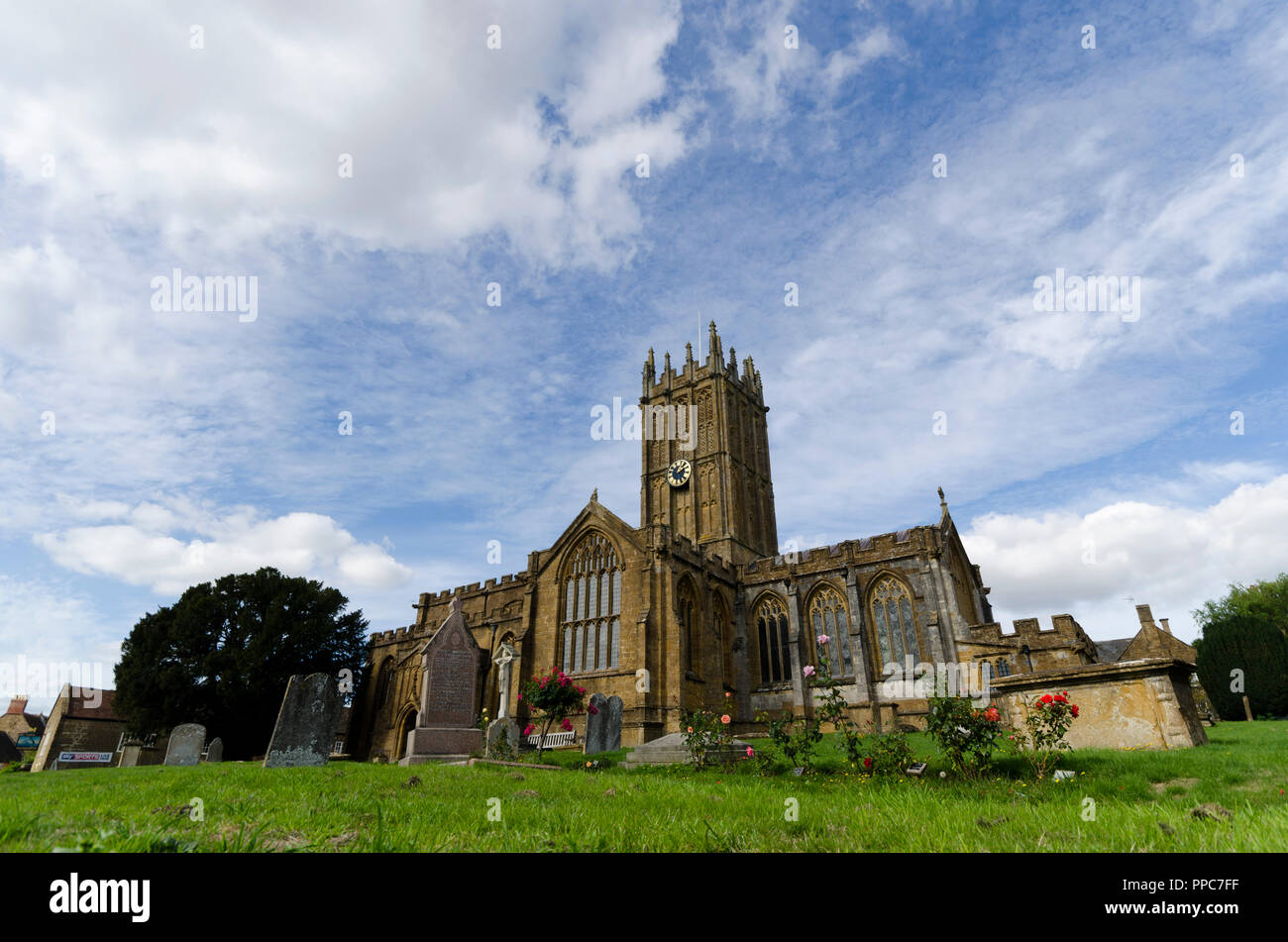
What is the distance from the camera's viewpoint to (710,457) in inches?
Answer: 1689

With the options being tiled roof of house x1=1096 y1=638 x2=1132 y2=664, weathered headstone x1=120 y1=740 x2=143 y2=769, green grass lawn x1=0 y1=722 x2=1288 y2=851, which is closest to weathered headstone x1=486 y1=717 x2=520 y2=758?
green grass lawn x1=0 y1=722 x2=1288 y2=851

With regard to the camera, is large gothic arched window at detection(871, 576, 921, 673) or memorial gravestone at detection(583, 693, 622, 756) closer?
memorial gravestone at detection(583, 693, 622, 756)

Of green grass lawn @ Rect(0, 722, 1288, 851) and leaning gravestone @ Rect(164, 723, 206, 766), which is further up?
green grass lawn @ Rect(0, 722, 1288, 851)

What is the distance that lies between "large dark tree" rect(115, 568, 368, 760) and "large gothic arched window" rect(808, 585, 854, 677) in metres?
26.4

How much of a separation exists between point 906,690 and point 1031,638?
17.9 ft

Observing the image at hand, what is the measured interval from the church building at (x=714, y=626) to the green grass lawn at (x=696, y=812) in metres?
16.3

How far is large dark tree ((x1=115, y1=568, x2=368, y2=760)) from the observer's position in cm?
3119

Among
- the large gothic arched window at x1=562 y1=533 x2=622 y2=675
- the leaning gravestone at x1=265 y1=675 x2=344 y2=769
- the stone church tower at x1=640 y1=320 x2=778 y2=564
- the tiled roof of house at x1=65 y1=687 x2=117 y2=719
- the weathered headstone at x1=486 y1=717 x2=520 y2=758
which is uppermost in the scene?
the stone church tower at x1=640 y1=320 x2=778 y2=564

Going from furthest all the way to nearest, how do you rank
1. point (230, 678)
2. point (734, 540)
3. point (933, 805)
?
point (734, 540)
point (230, 678)
point (933, 805)

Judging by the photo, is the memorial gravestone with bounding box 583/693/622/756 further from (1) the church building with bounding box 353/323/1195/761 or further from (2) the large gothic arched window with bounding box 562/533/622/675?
(2) the large gothic arched window with bounding box 562/533/622/675

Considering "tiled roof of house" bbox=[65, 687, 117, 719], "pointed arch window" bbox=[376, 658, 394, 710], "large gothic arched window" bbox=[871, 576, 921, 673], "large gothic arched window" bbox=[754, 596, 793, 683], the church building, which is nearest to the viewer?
the church building
